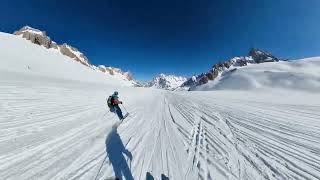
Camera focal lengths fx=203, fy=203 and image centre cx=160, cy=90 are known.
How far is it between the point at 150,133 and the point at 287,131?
6072mm

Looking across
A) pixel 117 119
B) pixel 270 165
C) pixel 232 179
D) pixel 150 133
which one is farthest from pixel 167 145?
pixel 117 119

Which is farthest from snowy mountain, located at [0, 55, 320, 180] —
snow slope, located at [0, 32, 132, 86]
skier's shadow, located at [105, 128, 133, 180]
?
snow slope, located at [0, 32, 132, 86]

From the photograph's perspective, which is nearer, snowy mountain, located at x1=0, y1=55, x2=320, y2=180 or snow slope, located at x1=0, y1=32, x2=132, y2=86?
snowy mountain, located at x1=0, y1=55, x2=320, y2=180

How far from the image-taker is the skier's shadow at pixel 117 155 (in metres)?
5.00

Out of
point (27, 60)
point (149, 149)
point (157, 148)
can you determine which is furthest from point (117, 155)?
point (27, 60)

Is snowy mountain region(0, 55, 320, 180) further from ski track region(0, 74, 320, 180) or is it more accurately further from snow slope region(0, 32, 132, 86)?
snow slope region(0, 32, 132, 86)

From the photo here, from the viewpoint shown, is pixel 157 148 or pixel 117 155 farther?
pixel 157 148

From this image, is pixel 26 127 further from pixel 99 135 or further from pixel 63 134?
pixel 99 135

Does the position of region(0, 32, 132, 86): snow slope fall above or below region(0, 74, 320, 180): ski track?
above

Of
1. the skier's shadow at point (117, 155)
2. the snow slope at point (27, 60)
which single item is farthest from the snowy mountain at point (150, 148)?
the snow slope at point (27, 60)

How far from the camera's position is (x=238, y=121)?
1103 cm

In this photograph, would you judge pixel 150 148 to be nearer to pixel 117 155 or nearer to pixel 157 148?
pixel 157 148

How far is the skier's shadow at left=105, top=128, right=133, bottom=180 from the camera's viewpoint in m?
5.00

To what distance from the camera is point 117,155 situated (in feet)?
19.5
